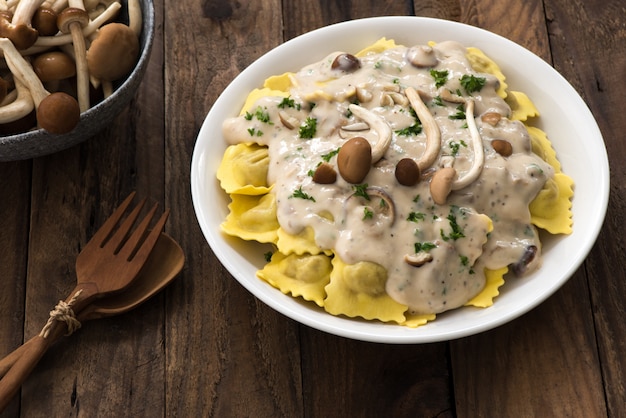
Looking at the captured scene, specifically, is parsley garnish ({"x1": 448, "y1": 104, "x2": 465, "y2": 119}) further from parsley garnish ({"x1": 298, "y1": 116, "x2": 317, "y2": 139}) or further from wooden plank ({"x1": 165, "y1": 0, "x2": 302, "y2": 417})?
wooden plank ({"x1": 165, "y1": 0, "x2": 302, "y2": 417})

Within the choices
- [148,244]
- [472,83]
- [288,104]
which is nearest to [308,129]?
[288,104]

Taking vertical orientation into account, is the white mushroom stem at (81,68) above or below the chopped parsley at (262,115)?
above

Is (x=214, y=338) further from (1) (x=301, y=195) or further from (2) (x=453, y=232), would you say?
(2) (x=453, y=232)

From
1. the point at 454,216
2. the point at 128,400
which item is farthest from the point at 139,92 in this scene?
the point at 454,216

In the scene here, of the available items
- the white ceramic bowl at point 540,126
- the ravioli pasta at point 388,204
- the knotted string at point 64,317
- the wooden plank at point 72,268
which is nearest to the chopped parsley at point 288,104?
the ravioli pasta at point 388,204

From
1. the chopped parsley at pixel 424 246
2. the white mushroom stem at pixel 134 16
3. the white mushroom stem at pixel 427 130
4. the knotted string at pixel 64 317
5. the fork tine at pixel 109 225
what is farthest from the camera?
the white mushroom stem at pixel 134 16

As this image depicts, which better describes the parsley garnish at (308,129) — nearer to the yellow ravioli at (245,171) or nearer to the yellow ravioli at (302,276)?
the yellow ravioli at (245,171)
